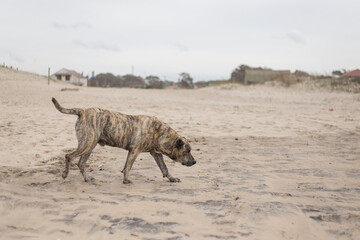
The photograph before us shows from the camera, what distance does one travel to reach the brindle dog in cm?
537

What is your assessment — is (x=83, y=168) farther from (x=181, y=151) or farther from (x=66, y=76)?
(x=66, y=76)

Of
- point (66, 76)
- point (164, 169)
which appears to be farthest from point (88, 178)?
point (66, 76)

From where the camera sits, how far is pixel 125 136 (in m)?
5.62

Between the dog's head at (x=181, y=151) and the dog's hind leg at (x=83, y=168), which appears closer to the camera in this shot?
the dog's hind leg at (x=83, y=168)

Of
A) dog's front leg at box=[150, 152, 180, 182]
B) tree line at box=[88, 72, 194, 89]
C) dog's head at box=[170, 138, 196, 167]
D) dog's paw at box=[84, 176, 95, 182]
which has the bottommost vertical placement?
dog's paw at box=[84, 176, 95, 182]

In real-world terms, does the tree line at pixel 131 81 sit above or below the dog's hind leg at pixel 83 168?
above

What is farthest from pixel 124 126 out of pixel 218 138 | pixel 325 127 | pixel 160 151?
pixel 325 127

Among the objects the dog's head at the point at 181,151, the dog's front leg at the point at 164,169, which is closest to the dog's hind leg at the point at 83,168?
the dog's front leg at the point at 164,169

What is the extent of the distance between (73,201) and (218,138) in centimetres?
593

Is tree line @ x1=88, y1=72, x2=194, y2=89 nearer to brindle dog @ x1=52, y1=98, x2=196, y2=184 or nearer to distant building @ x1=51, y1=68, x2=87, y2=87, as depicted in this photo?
distant building @ x1=51, y1=68, x2=87, y2=87

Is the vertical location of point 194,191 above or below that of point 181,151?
below

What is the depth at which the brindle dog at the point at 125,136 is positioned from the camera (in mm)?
5371

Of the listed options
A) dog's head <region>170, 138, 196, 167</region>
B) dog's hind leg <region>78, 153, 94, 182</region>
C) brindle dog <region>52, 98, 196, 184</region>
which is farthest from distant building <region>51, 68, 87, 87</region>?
dog's head <region>170, 138, 196, 167</region>

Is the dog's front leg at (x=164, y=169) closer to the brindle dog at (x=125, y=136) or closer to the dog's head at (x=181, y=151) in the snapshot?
the brindle dog at (x=125, y=136)
